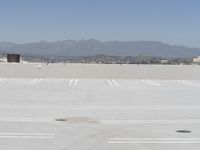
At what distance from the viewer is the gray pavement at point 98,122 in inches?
423

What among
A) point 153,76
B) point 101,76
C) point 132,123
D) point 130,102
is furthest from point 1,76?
point 132,123

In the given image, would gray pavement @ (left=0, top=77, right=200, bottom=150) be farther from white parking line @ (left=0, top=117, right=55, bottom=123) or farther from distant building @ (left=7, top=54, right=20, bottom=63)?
distant building @ (left=7, top=54, right=20, bottom=63)

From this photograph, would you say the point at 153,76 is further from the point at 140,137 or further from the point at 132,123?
the point at 140,137

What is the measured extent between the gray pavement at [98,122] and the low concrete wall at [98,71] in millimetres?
14805

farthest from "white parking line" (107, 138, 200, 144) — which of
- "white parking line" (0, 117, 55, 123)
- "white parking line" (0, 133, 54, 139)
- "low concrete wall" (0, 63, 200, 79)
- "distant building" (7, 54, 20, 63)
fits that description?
"distant building" (7, 54, 20, 63)

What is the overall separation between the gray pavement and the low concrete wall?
14.8 meters

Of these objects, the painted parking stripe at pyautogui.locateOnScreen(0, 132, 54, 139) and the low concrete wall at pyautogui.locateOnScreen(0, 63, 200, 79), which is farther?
the low concrete wall at pyautogui.locateOnScreen(0, 63, 200, 79)

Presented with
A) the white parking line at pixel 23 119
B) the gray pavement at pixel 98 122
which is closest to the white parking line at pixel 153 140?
the gray pavement at pixel 98 122

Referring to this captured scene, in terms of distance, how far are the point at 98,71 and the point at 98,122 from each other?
930 inches

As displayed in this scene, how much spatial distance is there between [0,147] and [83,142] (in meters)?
1.69

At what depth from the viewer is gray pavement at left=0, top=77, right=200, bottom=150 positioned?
35.2ft

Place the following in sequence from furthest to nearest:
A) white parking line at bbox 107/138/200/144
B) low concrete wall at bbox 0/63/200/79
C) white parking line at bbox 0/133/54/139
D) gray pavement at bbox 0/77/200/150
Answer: low concrete wall at bbox 0/63/200/79
white parking line at bbox 0/133/54/139
white parking line at bbox 107/138/200/144
gray pavement at bbox 0/77/200/150

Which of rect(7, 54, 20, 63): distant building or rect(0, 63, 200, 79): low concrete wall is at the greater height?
rect(7, 54, 20, 63): distant building

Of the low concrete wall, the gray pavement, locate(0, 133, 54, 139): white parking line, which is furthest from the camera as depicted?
the low concrete wall
